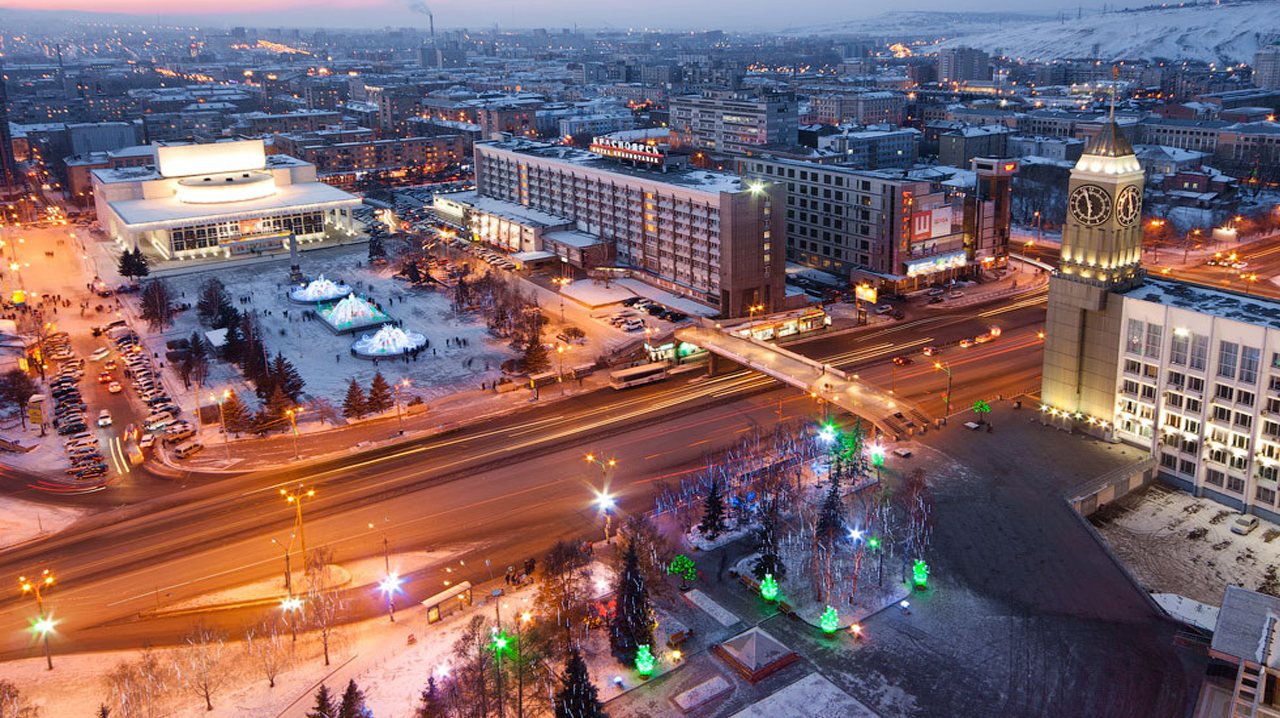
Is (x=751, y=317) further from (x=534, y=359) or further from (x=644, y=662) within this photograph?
(x=644, y=662)

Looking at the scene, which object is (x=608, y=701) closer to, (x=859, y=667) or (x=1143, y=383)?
(x=859, y=667)

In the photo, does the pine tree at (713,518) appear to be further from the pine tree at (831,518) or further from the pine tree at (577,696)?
the pine tree at (577,696)

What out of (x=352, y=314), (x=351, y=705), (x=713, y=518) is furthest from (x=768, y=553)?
(x=352, y=314)

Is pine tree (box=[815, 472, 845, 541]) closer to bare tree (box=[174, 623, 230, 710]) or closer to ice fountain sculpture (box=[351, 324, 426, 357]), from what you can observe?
bare tree (box=[174, 623, 230, 710])

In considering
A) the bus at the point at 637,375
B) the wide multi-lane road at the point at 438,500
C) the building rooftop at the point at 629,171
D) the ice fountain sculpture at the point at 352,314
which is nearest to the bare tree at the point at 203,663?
the wide multi-lane road at the point at 438,500

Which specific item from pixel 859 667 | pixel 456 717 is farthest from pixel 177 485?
pixel 859 667

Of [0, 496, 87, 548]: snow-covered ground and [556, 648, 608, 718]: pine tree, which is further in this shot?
[0, 496, 87, 548]: snow-covered ground

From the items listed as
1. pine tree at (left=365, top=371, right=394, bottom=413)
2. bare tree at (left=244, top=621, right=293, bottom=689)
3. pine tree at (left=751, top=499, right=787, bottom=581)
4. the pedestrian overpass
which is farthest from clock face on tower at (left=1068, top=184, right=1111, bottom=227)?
bare tree at (left=244, top=621, right=293, bottom=689)
